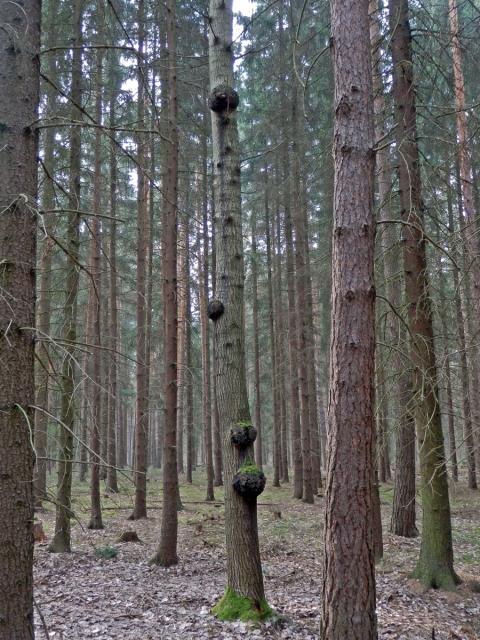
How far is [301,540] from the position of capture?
992 cm

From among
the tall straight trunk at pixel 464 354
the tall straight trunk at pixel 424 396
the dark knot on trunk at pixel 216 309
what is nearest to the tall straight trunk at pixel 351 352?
the tall straight trunk at pixel 464 354

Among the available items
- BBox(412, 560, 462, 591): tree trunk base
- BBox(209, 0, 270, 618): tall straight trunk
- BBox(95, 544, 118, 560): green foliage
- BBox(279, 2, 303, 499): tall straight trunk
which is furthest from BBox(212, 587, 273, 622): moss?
BBox(279, 2, 303, 499): tall straight trunk

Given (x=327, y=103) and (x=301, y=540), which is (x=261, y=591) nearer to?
(x=301, y=540)

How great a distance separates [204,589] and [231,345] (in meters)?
3.52

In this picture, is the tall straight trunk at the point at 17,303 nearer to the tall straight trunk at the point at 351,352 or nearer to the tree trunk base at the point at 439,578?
the tall straight trunk at the point at 351,352

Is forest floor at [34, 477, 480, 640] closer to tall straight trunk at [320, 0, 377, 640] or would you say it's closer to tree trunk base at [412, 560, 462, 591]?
tree trunk base at [412, 560, 462, 591]

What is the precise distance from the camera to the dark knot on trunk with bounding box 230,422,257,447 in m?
5.21

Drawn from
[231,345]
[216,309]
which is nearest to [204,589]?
[231,345]

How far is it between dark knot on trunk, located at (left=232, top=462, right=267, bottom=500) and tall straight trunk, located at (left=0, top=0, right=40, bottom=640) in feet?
8.77

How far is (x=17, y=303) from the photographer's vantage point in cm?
276

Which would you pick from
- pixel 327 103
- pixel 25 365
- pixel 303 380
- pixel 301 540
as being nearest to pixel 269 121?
pixel 327 103

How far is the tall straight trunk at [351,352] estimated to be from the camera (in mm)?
3459

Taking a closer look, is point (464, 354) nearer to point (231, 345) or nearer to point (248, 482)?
point (231, 345)

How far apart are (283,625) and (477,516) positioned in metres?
9.46
